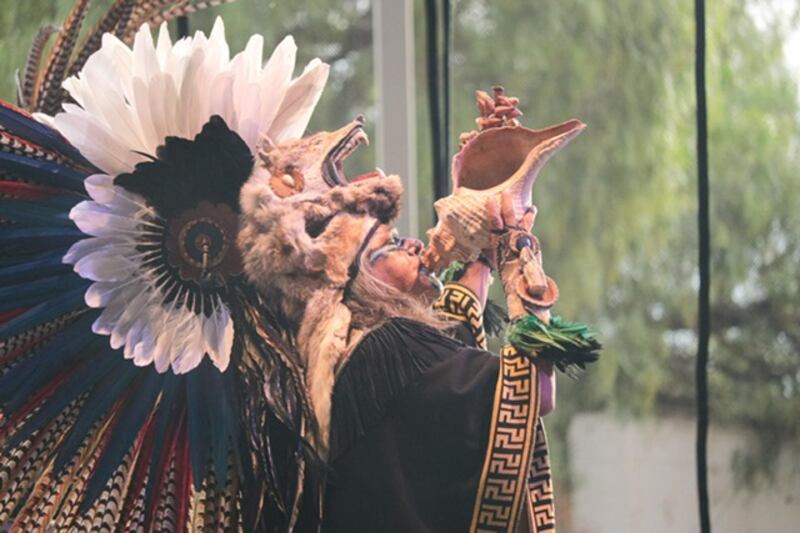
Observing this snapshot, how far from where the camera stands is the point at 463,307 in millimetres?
936

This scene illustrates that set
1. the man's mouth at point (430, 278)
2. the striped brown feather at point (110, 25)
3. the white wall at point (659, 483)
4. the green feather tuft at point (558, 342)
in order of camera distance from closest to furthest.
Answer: the green feather tuft at point (558, 342)
the man's mouth at point (430, 278)
the striped brown feather at point (110, 25)
the white wall at point (659, 483)

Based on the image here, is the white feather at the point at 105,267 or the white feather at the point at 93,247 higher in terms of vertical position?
the white feather at the point at 93,247

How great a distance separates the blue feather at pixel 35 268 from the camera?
0.89m

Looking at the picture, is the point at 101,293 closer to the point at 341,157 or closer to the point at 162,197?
the point at 162,197

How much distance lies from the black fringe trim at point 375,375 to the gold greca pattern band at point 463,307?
0.04m

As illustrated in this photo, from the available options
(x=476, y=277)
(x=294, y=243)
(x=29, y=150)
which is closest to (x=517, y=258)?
(x=476, y=277)

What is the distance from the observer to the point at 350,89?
1.73 metres

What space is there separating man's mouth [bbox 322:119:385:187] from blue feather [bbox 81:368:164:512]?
192mm

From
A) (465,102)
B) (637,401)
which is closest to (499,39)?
(465,102)

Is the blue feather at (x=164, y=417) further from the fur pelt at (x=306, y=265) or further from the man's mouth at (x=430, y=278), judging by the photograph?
the man's mouth at (x=430, y=278)

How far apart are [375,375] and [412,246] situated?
120 millimetres

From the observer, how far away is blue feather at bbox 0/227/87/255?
0.90m

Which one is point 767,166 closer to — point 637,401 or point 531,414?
point 637,401

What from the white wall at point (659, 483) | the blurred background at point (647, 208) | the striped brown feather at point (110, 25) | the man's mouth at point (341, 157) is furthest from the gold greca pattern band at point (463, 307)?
the white wall at point (659, 483)
